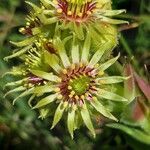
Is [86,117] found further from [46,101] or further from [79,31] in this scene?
[79,31]

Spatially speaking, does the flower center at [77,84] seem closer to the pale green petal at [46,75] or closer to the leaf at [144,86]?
the pale green petal at [46,75]

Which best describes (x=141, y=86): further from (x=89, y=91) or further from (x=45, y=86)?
(x=45, y=86)

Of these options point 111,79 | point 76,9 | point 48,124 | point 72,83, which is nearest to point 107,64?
point 111,79

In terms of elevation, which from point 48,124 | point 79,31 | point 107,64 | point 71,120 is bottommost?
point 48,124

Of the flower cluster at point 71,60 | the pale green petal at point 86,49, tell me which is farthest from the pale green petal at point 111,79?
the pale green petal at point 86,49

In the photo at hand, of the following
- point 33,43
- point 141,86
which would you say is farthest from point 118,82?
point 33,43

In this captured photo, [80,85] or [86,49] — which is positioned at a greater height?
[86,49]

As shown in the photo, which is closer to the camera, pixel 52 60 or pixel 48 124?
pixel 52 60

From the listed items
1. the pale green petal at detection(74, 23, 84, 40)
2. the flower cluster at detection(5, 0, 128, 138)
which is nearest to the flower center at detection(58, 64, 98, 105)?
the flower cluster at detection(5, 0, 128, 138)
